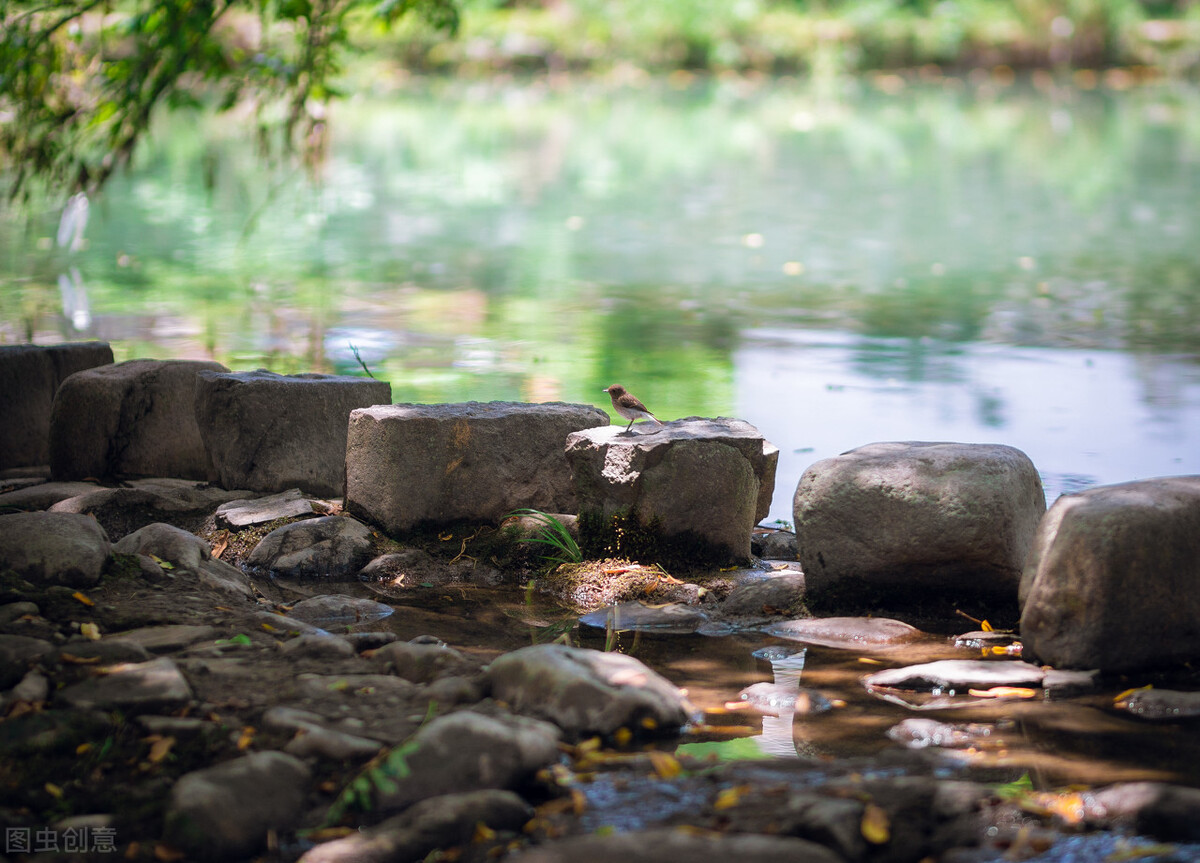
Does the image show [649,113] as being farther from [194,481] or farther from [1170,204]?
[194,481]

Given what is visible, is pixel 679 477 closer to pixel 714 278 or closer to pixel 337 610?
pixel 337 610

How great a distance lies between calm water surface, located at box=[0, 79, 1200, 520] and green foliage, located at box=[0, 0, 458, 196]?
55 centimetres

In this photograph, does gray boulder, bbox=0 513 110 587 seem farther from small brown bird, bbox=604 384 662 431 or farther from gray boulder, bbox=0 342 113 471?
small brown bird, bbox=604 384 662 431

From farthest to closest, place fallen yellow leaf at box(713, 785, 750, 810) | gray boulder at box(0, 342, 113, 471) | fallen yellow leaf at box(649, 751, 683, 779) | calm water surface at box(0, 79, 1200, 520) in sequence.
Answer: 1. calm water surface at box(0, 79, 1200, 520)
2. gray boulder at box(0, 342, 113, 471)
3. fallen yellow leaf at box(649, 751, 683, 779)
4. fallen yellow leaf at box(713, 785, 750, 810)

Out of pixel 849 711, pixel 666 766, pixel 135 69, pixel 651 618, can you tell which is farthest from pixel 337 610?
pixel 135 69

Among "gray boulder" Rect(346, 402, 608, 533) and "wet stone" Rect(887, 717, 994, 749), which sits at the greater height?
"gray boulder" Rect(346, 402, 608, 533)

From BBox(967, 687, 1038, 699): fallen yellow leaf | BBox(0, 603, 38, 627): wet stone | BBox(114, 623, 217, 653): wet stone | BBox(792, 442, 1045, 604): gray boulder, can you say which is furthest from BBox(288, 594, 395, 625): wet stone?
BBox(967, 687, 1038, 699): fallen yellow leaf

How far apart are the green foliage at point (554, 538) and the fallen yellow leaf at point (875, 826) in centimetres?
204

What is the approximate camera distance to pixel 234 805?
8.75 feet

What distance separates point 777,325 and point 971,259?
3.35 metres

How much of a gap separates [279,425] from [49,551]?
1.35 meters

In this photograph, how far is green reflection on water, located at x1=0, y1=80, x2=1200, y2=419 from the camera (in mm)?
8109

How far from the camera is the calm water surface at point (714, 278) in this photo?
22.6ft

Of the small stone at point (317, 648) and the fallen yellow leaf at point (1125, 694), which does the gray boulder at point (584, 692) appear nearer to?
the small stone at point (317, 648)
